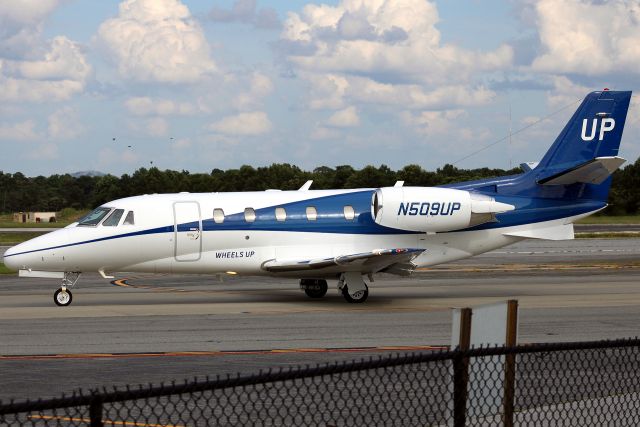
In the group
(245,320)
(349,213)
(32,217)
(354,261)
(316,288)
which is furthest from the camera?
(32,217)

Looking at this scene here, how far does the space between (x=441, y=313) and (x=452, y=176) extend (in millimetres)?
73633

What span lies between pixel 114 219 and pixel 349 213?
18.9 feet

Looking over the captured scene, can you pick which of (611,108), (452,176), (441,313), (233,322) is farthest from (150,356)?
(452,176)

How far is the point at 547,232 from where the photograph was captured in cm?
2622

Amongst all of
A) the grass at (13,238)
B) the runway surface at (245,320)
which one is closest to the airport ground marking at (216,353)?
the runway surface at (245,320)

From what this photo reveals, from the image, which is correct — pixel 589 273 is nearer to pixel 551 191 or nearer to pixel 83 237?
pixel 551 191

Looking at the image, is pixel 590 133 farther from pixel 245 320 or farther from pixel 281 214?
pixel 245 320

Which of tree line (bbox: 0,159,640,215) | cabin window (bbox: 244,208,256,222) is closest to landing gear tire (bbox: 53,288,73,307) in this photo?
cabin window (bbox: 244,208,256,222)

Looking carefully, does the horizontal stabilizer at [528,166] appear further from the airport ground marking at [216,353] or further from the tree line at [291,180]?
the tree line at [291,180]

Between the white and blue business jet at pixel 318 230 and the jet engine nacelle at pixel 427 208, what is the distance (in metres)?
0.02

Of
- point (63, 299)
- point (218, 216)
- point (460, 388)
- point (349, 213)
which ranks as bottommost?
point (63, 299)

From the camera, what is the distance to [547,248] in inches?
1914

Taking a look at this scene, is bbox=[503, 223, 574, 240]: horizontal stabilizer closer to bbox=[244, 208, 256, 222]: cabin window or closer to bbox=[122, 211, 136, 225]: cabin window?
bbox=[244, 208, 256, 222]: cabin window

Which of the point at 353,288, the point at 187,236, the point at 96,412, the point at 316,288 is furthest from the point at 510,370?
the point at 316,288
